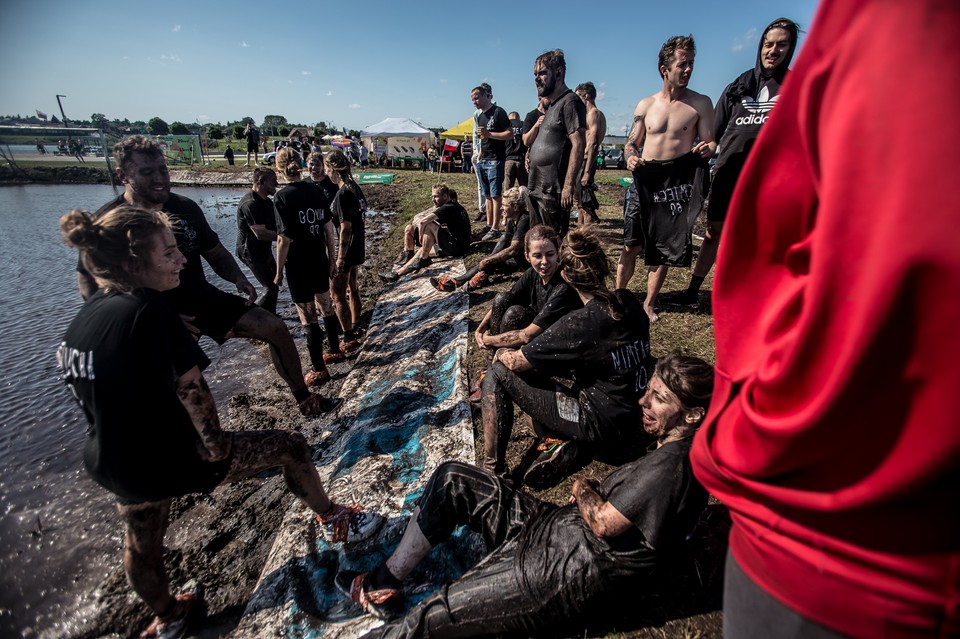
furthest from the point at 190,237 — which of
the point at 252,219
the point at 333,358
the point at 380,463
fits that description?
the point at 380,463

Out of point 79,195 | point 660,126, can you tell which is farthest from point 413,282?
point 79,195

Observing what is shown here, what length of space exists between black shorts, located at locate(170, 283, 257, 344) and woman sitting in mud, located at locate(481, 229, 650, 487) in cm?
192

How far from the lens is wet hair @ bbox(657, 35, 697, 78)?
3.81 metres

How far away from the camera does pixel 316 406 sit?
12.9 ft

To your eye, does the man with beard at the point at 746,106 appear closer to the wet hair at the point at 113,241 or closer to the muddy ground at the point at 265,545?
the muddy ground at the point at 265,545

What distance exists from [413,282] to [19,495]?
4.62 metres

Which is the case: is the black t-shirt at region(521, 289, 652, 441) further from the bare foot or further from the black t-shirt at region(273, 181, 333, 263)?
the black t-shirt at region(273, 181, 333, 263)

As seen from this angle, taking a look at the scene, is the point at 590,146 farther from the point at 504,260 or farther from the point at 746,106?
the point at 746,106

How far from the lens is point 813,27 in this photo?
0.72 metres

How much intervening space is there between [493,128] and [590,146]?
6.52ft

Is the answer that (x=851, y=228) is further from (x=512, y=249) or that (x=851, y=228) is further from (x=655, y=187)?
(x=512, y=249)

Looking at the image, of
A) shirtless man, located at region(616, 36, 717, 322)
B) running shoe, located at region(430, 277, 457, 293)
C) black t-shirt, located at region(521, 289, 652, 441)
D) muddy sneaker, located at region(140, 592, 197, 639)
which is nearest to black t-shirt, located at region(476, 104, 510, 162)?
running shoe, located at region(430, 277, 457, 293)

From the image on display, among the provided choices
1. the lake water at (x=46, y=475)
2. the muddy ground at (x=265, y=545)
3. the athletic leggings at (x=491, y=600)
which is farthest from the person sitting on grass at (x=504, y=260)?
the athletic leggings at (x=491, y=600)

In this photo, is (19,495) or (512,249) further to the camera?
(512,249)
